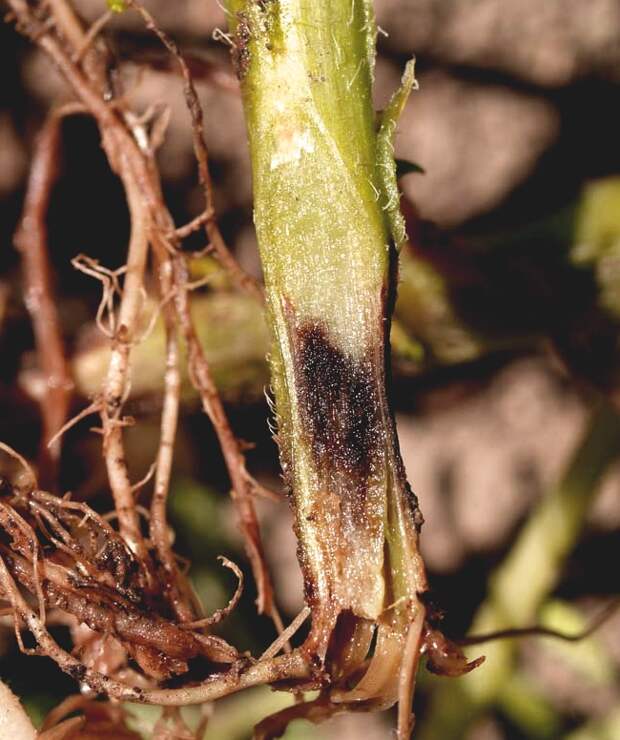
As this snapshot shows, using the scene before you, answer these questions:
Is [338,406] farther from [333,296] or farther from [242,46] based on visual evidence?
[242,46]

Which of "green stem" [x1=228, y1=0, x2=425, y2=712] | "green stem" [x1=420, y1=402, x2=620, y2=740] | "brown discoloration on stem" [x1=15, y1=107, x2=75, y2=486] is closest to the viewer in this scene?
"green stem" [x1=228, y1=0, x2=425, y2=712]

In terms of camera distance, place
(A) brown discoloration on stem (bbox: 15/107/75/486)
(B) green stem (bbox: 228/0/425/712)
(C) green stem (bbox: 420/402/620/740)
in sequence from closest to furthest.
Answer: (B) green stem (bbox: 228/0/425/712), (A) brown discoloration on stem (bbox: 15/107/75/486), (C) green stem (bbox: 420/402/620/740)

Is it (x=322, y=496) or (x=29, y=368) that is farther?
(x=29, y=368)

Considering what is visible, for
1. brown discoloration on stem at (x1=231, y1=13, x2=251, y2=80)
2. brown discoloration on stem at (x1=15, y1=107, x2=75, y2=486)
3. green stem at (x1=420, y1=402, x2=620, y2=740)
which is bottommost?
green stem at (x1=420, y1=402, x2=620, y2=740)

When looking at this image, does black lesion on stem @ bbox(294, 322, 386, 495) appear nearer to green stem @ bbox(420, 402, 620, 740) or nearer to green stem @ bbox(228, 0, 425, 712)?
green stem @ bbox(228, 0, 425, 712)

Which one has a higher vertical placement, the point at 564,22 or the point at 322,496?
the point at 564,22

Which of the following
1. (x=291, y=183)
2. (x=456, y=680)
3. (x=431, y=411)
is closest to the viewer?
(x=291, y=183)

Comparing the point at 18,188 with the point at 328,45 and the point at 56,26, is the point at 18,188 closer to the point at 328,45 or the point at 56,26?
the point at 56,26

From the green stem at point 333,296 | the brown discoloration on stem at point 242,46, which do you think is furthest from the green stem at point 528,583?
the brown discoloration on stem at point 242,46

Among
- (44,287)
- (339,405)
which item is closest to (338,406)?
(339,405)

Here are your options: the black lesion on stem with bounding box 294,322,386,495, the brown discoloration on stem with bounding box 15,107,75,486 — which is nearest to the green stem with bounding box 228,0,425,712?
the black lesion on stem with bounding box 294,322,386,495

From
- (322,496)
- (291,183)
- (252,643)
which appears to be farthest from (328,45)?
(252,643)
